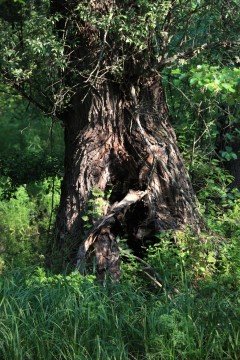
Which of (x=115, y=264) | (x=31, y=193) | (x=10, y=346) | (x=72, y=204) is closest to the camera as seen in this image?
(x=10, y=346)

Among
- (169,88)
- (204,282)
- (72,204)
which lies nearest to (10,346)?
(204,282)

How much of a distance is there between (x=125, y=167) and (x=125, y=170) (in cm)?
4

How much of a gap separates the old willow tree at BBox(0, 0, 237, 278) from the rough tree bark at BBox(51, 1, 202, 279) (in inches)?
0.5

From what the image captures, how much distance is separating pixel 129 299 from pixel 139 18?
3544mm

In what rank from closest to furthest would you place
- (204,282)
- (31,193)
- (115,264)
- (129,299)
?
(129,299), (204,282), (115,264), (31,193)

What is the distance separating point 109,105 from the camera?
8508 mm

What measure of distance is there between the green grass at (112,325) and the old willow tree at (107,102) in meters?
1.99

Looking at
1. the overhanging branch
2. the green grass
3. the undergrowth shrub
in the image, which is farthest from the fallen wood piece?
the overhanging branch

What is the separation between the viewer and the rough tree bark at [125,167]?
832cm

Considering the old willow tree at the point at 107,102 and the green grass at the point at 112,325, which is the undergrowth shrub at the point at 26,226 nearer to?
the old willow tree at the point at 107,102

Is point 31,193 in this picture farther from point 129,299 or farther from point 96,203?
point 129,299

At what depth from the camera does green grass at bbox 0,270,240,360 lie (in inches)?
207

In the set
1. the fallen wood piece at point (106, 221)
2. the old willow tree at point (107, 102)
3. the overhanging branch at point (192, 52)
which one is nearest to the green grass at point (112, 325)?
the fallen wood piece at point (106, 221)

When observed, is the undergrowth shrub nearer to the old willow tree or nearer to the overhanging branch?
the old willow tree
